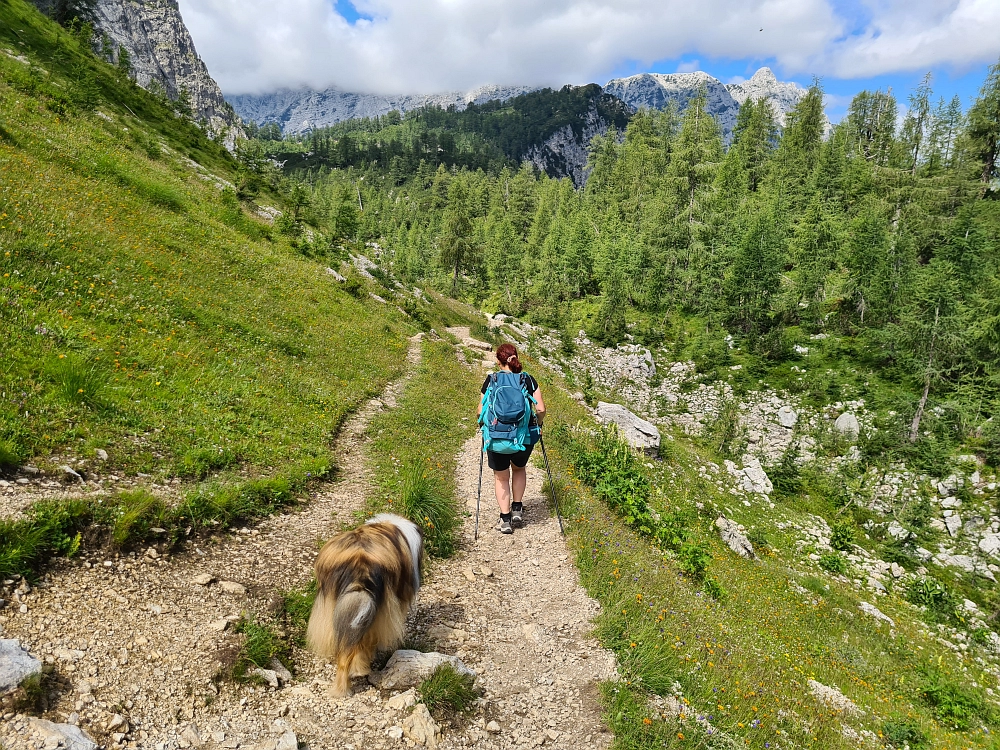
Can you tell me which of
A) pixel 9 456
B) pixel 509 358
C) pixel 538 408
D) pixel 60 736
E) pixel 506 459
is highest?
pixel 509 358

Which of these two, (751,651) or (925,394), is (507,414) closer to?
(751,651)

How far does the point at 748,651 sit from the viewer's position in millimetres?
8188

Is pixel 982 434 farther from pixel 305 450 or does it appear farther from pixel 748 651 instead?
pixel 305 450

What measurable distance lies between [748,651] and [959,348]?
82.0 ft

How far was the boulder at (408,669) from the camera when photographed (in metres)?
4.71

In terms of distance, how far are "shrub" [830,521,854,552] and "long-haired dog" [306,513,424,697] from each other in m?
20.3

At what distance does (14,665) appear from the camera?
3387 mm

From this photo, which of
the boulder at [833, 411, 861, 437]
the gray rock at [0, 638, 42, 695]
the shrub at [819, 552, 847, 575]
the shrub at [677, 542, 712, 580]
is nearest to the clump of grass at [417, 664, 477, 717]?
the gray rock at [0, 638, 42, 695]

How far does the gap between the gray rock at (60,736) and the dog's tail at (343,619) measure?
167 centimetres

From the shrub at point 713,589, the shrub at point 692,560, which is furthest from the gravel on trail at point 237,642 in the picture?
the shrub at point 713,589

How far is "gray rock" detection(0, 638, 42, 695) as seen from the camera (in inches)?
130

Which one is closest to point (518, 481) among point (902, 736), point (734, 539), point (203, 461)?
point (203, 461)

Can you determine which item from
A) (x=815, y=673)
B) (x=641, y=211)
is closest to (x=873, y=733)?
(x=815, y=673)

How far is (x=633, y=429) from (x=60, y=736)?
2014 cm
